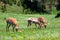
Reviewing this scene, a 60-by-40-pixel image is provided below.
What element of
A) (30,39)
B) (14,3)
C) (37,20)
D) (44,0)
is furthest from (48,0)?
(30,39)

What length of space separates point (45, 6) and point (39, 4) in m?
1.82

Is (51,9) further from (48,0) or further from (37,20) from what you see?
(37,20)

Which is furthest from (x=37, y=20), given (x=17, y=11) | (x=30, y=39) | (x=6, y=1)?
(x=6, y=1)

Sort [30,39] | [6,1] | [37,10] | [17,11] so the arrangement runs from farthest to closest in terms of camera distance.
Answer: [37,10] < [6,1] < [17,11] < [30,39]

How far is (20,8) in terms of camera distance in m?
66.6

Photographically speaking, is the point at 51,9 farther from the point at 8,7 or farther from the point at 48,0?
the point at 8,7

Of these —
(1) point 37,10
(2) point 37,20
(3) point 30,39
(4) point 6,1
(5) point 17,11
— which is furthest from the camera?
(1) point 37,10

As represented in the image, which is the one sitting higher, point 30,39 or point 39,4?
point 30,39

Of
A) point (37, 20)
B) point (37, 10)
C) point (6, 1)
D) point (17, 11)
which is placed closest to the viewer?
point (37, 20)

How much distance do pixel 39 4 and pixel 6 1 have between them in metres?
10.6

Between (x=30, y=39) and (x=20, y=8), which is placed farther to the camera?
(x=20, y=8)

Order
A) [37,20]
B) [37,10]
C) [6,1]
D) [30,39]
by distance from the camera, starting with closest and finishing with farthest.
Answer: [30,39], [37,20], [6,1], [37,10]

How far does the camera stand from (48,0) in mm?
78250

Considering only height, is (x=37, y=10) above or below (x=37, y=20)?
below
